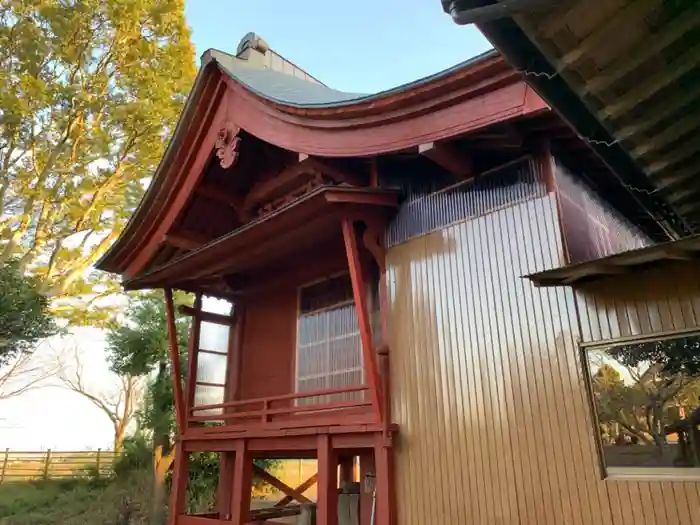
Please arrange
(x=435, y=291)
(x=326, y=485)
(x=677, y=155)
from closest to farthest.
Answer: (x=677, y=155), (x=435, y=291), (x=326, y=485)

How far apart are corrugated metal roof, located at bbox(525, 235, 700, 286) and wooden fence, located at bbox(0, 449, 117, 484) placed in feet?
42.7

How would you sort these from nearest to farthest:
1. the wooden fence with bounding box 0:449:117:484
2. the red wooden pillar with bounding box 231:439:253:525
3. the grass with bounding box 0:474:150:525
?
the red wooden pillar with bounding box 231:439:253:525
the grass with bounding box 0:474:150:525
the wooden fence with bounding box 0:449:117:484

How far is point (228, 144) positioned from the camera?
6.18 meters

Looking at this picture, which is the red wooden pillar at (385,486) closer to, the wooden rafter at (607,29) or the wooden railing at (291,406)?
the wooden railing at (291,406)

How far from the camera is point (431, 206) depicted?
505 cm

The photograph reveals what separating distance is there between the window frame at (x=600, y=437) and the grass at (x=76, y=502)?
372 inches

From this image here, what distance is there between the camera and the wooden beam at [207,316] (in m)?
7.53

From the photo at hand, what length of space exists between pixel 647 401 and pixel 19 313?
939cm

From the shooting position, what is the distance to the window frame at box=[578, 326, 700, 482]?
3291 millimetres

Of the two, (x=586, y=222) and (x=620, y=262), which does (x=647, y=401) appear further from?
(x=586, y=222)

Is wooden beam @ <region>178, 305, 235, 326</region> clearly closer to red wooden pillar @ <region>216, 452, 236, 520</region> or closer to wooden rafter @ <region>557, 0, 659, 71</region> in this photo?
red wooden pillar @ <region>216, 452, 236, 520</region>

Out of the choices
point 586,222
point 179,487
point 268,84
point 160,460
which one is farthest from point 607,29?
point 160,460

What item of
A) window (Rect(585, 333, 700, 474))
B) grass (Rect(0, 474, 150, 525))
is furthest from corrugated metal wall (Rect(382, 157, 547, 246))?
grass (Rect(0, 474, 150, 525))

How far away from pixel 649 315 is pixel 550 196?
3.87 ft
